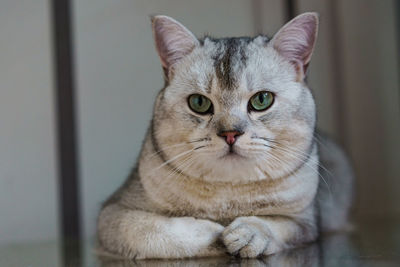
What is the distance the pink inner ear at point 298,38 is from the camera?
4.04 ft

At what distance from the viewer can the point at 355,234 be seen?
63.7 inches

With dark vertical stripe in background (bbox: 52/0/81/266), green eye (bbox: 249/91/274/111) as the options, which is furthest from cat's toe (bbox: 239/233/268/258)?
dark vertical stripe in background (bbox: 52/0/81/266)

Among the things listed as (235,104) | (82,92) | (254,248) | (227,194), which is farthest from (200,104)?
(82,92)

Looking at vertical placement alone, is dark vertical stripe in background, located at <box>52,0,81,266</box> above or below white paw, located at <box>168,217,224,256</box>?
above

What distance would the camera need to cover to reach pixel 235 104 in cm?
117

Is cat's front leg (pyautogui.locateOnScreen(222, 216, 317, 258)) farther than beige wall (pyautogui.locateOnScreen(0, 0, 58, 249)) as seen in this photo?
No

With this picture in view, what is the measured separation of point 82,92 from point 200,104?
93cm

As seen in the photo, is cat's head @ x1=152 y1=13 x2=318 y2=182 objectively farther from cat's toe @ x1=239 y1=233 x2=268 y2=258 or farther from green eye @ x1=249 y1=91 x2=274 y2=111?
cat's toe @ x1=239 y1=233 x2=268 y2=258

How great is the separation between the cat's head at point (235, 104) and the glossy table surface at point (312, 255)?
19 cm

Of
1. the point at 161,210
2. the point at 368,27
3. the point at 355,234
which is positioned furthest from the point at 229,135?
the point at 368,27

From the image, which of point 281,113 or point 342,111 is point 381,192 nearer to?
point 342,111

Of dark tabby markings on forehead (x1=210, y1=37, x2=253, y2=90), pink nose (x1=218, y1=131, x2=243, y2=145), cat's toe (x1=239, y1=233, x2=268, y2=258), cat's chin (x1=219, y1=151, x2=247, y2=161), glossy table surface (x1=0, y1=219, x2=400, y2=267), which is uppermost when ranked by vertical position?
dark tabby markings on forehead (x1=210, y1=37, x2=253, y2=90)

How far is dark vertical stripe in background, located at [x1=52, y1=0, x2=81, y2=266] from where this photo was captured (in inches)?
79.5

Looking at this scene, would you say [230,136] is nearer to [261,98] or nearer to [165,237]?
[261,98]
